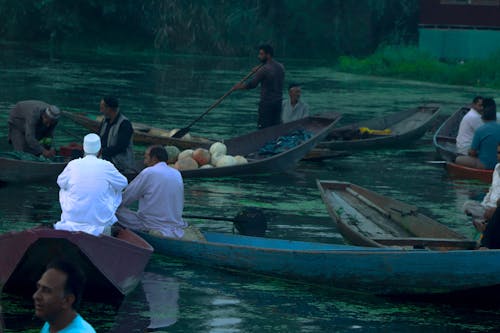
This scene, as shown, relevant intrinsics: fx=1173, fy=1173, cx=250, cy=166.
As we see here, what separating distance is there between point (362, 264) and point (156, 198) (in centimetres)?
204

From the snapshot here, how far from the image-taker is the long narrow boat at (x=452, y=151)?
16.5m

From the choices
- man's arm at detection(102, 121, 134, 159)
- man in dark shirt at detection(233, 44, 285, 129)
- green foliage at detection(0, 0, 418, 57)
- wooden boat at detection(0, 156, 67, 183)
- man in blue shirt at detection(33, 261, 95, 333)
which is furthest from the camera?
green foliage at detection(0, 0, 418, 57)

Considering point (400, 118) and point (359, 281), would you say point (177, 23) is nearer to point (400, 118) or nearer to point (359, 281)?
point (400, 118)

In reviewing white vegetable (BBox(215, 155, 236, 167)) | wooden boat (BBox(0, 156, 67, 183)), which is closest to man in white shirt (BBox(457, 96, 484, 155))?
white vegetable (BBox(215, 155, 236, 167))

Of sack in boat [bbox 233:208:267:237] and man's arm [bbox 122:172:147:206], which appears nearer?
man's arm [bbox 122:172:147:206]

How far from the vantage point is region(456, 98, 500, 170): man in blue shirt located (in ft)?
51.5

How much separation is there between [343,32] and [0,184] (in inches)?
1359

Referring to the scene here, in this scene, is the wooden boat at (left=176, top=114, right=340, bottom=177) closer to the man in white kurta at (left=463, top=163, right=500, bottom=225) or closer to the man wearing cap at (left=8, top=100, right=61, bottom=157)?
the man wearing cap at (left=8, top=100, right=61, bottom=157)

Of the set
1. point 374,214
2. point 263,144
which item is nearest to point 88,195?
point 374,214

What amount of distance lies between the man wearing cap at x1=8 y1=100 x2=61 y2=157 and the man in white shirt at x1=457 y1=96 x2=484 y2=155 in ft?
19.6

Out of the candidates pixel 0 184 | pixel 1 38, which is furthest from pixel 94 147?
pixel 1 38

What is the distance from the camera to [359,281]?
9891 millimetres

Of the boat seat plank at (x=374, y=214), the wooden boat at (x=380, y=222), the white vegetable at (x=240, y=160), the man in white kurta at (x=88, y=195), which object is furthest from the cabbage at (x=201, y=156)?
the man in white kurta at (x=88, y=195)

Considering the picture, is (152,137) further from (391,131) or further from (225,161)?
(391,131)
